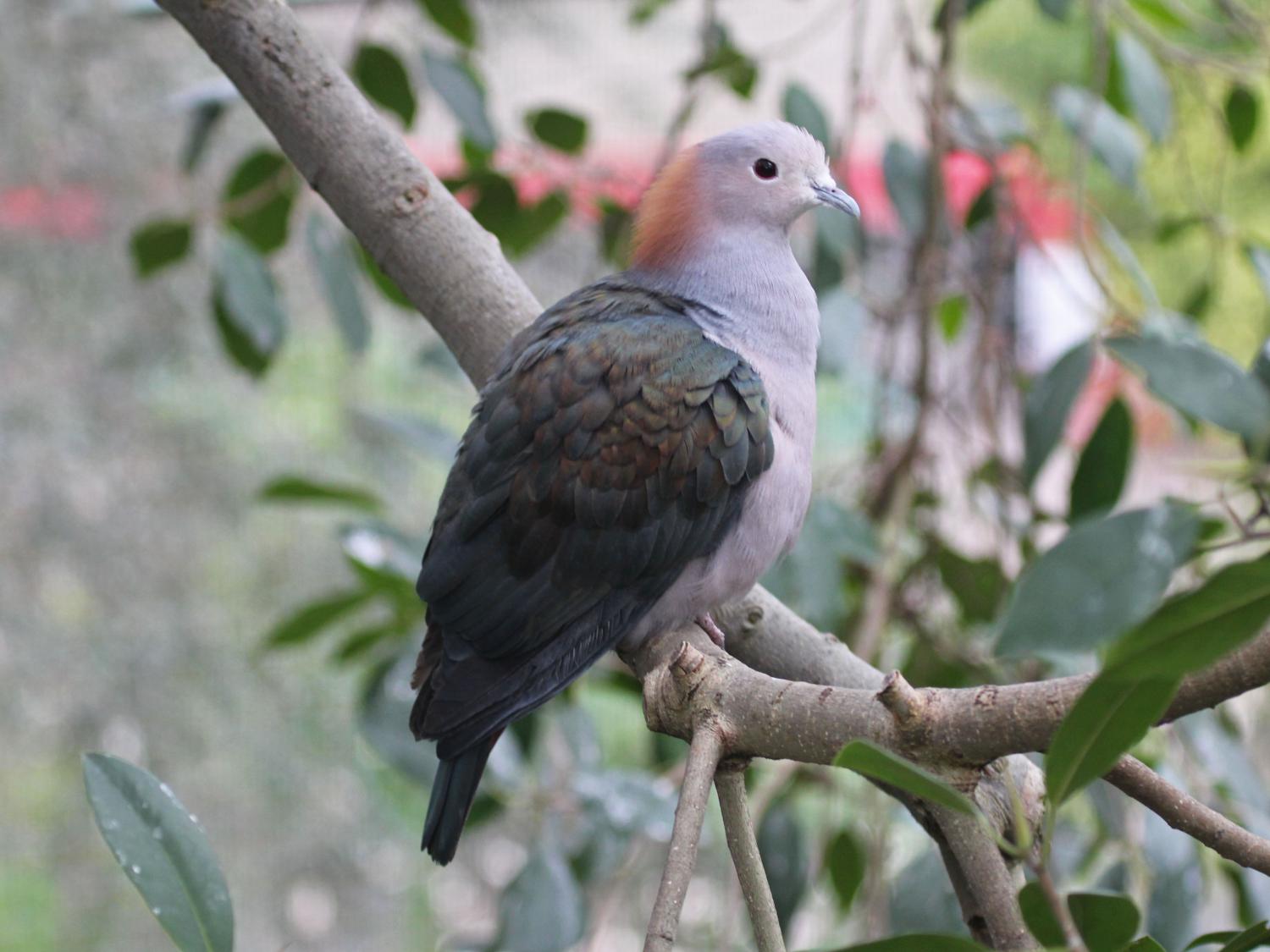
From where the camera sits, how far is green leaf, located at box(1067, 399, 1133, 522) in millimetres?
1065

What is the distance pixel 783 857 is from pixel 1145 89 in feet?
2.93

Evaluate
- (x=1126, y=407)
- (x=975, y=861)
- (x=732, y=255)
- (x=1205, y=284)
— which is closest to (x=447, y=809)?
(x=975, y=861)

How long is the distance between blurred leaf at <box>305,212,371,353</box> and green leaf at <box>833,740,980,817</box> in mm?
1053

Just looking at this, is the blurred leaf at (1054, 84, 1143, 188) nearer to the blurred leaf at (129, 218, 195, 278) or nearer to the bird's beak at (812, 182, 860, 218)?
the bird's beak at (812, 182, 860, 218)

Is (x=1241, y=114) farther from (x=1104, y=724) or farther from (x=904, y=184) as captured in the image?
(x=1104, y=724)

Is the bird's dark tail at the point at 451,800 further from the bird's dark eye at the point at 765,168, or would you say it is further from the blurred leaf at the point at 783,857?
the bird's dark eye at the point at 765,168

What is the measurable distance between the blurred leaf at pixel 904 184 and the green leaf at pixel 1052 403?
323 millimetres

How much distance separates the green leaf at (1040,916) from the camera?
546mm

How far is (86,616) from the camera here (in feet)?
8.49

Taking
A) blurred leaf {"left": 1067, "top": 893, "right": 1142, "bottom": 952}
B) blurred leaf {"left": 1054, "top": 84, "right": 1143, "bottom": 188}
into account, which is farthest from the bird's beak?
blurred leaf {"left": 1067, "top": 893, "right": 1142, "bottom": 952}

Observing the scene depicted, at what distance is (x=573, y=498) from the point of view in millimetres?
940

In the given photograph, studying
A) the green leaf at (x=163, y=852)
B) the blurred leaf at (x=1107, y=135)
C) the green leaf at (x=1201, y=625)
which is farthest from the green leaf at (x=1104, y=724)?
the blurred leaf at (x=1107, y=135)

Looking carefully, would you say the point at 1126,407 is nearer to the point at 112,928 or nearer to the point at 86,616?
the point at 86,616

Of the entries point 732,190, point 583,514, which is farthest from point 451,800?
point 732,190
